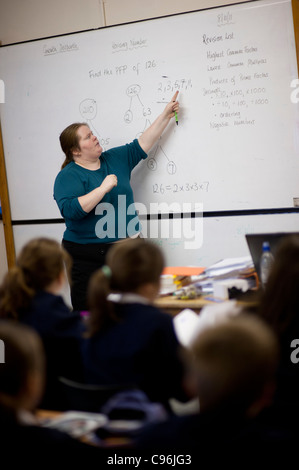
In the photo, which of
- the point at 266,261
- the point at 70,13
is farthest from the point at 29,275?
the point at 70,13

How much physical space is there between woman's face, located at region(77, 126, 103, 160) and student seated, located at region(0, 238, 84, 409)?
1577 mm

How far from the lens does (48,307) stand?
75.6 inches

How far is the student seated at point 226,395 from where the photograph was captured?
1.05m

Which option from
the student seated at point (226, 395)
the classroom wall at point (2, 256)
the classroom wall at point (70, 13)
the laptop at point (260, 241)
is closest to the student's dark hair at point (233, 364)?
the student seated at point (226, 395)

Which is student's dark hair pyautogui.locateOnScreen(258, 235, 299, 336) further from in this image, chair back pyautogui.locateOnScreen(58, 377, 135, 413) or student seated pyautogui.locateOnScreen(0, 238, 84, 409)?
student seated pyautogui.locateOnScreen(0, 238, 84, 409)

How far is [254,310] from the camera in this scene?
1876 mm

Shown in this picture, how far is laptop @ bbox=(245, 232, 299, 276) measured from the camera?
7.54 feet

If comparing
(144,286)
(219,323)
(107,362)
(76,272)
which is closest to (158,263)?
(144,286)

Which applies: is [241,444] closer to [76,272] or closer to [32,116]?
[76,272]

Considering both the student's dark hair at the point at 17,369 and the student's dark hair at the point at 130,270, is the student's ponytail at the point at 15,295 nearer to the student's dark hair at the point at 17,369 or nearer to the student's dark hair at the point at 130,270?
→ the student's dark hair at the point at 130,270

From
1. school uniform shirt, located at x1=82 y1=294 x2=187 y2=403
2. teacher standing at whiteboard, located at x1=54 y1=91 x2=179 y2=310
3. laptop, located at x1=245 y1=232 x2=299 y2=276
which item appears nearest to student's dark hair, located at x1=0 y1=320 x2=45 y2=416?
school uniform shirt, located at x1=82 y1=294 x2=187 y2=403

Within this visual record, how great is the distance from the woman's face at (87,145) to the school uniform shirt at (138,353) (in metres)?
2.02

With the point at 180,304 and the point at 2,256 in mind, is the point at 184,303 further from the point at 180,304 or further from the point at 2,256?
the point at 2,256

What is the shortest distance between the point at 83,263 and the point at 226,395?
2677 mm
